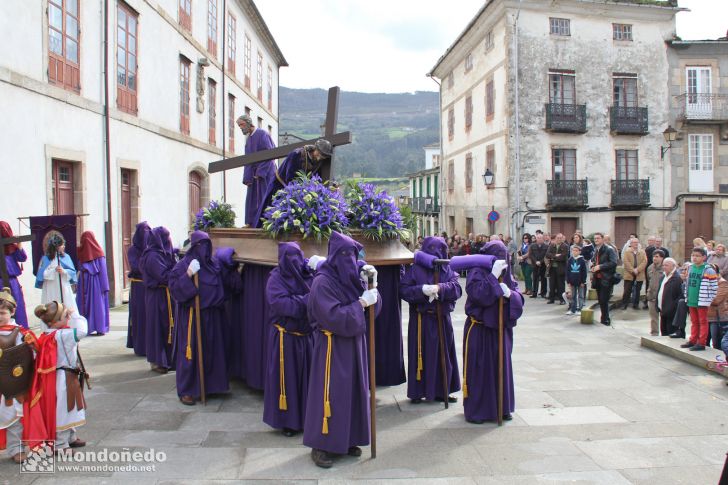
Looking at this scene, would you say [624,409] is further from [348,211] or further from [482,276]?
[348,211]

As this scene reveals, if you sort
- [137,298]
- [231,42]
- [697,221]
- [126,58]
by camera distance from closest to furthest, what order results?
[137,298] < [126,58] < [231,42] < [697,221]

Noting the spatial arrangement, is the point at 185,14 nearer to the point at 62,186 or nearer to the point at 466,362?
the point at 62,186

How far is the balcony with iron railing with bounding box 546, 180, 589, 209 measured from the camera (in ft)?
78.7

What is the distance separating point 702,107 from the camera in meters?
24.9

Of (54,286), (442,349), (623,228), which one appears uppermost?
(623,228)

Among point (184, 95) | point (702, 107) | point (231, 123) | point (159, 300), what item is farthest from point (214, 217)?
point (702, 107)

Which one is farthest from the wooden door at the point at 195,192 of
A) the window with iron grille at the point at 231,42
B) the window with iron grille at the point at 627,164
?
the window with iron grille at the point at 627,164

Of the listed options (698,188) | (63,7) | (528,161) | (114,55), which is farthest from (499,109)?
(63,7)

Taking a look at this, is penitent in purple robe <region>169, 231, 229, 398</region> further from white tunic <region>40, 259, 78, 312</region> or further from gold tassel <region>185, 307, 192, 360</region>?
white tunic <region>40, 259, 78, 312</region>

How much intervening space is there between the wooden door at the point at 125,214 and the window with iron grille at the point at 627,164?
18.8 meters

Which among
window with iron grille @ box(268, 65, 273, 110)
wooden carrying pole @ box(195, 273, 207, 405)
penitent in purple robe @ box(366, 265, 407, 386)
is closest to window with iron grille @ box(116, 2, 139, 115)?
wooden carrying pole @ box(195, 273, 207, 405)

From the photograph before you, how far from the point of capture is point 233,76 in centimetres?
2467

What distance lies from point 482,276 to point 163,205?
1303 centimetres

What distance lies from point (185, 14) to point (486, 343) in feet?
53.9
